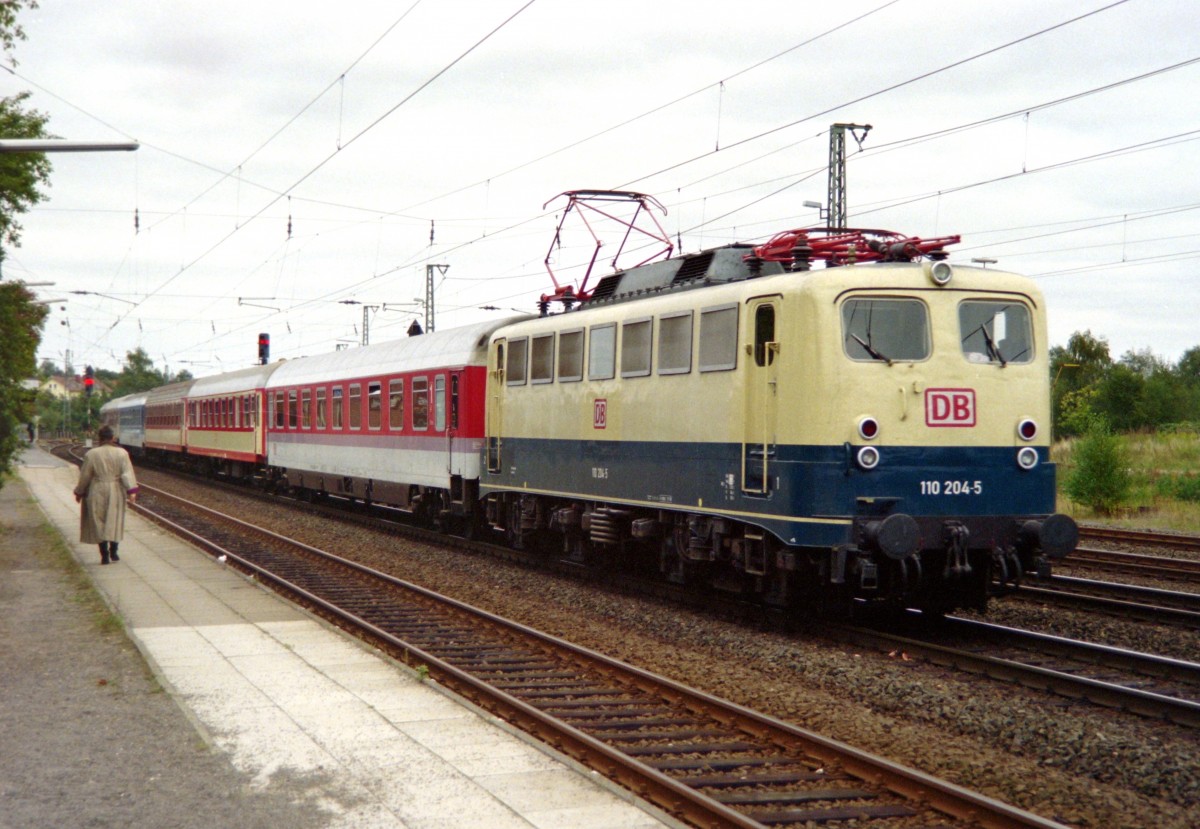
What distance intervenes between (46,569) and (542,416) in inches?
266

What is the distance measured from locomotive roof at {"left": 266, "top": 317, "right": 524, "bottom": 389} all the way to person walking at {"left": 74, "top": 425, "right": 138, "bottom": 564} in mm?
5434

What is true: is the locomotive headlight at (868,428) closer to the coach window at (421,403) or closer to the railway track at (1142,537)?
the railway track at (1142,537)

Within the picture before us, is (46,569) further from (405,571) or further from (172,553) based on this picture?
(405,571)

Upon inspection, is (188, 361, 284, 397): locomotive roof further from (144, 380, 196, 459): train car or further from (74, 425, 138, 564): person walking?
(74, 425, 138, 564): person walking

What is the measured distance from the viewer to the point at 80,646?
1045cm

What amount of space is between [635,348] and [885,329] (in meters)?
3.59

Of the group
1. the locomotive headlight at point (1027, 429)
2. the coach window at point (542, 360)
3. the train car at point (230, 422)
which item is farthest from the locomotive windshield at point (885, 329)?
the train car at point (230, 422)

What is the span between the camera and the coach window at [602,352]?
1437 cm

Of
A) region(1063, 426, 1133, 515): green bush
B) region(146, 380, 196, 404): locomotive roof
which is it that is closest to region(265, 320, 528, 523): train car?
region(1063, 426, 1133, 515): green bush

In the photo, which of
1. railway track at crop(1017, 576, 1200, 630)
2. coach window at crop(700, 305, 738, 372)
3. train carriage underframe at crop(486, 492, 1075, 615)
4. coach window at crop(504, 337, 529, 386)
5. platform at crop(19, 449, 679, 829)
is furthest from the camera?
coach window at crop(504, 337, 529, 386)

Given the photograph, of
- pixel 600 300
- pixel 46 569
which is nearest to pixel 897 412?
pixel 600 300

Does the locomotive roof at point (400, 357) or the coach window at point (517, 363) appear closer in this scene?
the coach window at point (517, 363)

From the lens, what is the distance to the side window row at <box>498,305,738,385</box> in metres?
12.1

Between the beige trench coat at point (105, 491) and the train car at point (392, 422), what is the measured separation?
5.12 m
